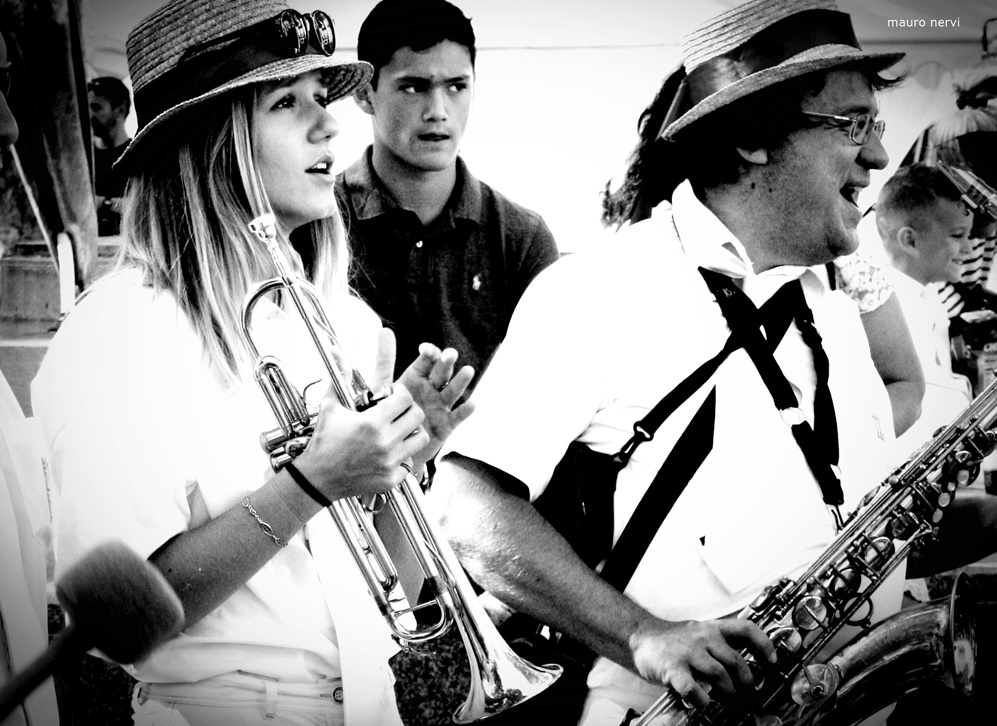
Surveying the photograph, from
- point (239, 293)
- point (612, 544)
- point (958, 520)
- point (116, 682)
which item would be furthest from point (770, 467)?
point (116, 682)

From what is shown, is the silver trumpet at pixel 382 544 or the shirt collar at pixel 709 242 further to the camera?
the shirt collar at pixel 709 242

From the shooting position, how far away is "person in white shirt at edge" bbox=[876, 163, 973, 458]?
3.10 meters

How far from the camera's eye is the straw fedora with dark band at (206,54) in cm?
259

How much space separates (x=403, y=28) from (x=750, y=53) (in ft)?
3.31

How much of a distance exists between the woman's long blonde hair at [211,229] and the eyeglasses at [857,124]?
1.65 meters

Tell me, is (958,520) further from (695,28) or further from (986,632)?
(695,28)

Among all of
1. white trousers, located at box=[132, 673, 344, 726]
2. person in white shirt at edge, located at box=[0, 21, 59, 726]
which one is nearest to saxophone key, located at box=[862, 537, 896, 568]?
white trousers, located at box=[132, 673, 344, 726]

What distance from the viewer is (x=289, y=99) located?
2.68 meters

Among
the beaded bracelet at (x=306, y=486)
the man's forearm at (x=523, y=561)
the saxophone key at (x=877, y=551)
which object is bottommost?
the saxophone key at (x=877, y=551)

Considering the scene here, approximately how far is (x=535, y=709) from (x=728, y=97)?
1856mm

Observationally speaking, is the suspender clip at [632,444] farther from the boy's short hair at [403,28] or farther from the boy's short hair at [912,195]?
the boy's short hair at [403,28]

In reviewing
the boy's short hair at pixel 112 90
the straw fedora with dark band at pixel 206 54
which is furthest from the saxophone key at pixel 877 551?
the boy's short hair at pixel 112 90

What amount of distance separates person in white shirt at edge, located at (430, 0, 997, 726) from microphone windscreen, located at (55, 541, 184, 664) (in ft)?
4.10

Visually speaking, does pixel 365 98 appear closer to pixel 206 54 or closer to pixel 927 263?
pixel 206 54
